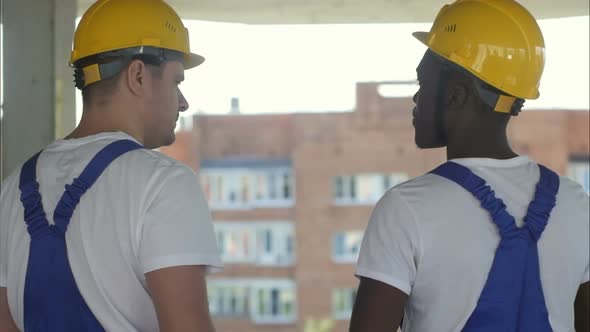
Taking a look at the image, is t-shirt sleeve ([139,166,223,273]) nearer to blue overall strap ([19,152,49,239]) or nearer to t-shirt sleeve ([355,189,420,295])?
blue overall strap ([19,152,49,239])

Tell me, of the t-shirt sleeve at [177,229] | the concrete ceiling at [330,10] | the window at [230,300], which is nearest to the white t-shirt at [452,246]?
the t-shirt sleeve at [177,229]

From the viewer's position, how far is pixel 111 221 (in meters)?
1.82

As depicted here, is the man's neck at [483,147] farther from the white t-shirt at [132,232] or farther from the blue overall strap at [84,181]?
the blue overall strap at [84,181]

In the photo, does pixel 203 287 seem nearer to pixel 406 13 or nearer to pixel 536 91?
pixel 536 91

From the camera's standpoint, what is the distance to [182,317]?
1.77m

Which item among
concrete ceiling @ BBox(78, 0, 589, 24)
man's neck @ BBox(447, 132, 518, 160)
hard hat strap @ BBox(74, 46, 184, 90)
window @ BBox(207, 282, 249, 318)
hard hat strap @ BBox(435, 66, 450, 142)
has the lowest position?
window @ BBox(207, 282, 249, 318)

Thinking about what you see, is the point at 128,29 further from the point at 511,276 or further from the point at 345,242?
the point at 345,242

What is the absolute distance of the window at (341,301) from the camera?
117 feet

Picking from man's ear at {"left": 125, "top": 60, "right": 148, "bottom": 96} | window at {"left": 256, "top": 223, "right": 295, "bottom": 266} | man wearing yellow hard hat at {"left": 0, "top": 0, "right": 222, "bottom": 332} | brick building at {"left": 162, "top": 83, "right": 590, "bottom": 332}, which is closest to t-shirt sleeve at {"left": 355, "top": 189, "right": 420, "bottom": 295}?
man wearing yellow hard hat at {"left": 0, "top": 0, "right": 222, "bottom": 332}

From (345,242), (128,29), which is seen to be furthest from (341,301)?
(128,29)

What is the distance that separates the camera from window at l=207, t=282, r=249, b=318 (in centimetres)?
3666

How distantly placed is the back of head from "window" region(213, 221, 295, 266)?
33997 millimetres

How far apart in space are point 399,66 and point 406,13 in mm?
30190

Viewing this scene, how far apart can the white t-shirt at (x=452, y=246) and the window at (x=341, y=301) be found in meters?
33.8
